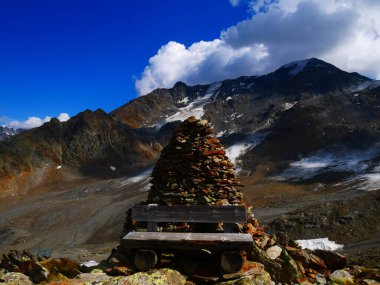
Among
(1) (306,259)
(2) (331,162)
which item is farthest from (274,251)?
(2) (331,162)

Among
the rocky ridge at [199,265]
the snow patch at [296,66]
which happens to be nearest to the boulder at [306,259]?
the rocky ridge at [199,265]

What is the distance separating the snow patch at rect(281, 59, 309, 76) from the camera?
18788 centimetres

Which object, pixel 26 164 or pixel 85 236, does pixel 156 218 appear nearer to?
pixel 85 236

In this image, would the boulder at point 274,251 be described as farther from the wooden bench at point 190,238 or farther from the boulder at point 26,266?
the boulder at point 26,266

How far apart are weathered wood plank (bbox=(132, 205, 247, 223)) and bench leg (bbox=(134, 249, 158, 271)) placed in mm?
952

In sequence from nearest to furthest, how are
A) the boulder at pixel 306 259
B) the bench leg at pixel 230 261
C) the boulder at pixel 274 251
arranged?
the bench leg at pixel 230 261
the boulder at pixel 274 251
the boulder at pixel 306 259

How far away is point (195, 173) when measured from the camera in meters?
12.0

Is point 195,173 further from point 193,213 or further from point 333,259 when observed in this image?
point 333,259

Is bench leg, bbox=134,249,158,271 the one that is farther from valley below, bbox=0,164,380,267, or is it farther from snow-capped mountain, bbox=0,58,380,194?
snow-capped mountain, bbox=0,58,380,194

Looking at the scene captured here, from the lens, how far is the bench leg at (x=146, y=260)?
9250 millimetres

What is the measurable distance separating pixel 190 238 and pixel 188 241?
0.32ft

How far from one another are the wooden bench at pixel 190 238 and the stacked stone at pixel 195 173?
184cm

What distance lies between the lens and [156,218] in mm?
9984

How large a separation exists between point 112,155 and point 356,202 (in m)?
92.1
